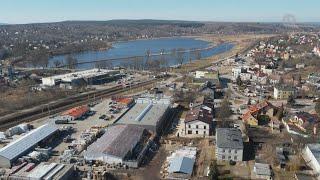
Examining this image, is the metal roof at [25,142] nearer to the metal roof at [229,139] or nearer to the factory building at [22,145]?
the factory building at [22,145]

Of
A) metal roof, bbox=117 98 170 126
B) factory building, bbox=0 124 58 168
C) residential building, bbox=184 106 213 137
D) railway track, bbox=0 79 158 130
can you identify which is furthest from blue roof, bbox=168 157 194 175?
railway track, bbox=0 79 158 130

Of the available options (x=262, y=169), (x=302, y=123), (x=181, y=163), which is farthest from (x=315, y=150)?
(x=181, y=163)

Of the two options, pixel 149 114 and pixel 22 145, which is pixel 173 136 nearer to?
pixel 149 114

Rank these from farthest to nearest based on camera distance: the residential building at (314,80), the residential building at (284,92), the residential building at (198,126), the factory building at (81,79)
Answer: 1. the factory building at (81,79)
2. the residential building at (314,80)
3. the residential building at (284,92)
4. the residential building at (198,126)

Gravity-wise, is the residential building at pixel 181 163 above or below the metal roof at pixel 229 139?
below

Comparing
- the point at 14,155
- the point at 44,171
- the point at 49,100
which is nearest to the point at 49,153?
the point at 14,155

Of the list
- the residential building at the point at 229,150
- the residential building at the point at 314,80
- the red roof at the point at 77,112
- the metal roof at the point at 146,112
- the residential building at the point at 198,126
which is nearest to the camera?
the residential building at the point at 229,150

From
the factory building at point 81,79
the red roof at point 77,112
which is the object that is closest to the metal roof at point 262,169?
the red roof at point 77,112
